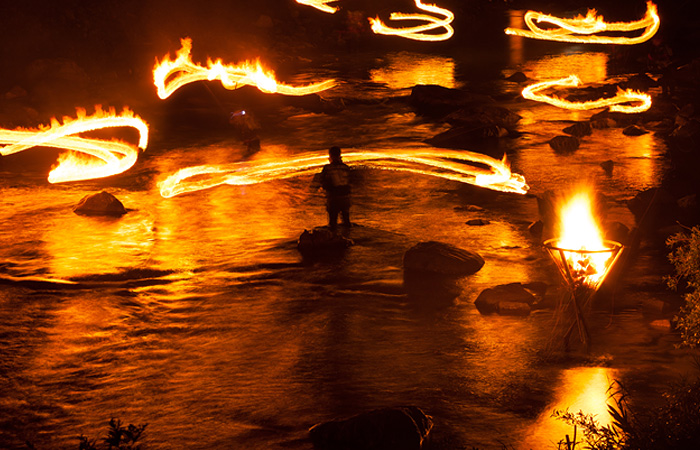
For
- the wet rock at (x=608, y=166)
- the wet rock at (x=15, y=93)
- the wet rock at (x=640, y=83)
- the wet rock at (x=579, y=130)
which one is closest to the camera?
the wet rock at (x=608, y=166)

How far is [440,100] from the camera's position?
84.9 feet

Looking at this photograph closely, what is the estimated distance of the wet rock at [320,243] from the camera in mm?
12898

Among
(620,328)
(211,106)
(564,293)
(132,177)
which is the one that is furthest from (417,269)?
(211,106)

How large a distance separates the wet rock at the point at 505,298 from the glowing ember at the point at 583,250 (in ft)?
4.55

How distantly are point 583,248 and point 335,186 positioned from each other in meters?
5.55

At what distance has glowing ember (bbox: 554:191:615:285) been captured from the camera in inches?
346

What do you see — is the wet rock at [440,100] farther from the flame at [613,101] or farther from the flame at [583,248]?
the flame at [583,248]

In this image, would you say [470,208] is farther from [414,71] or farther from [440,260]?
[414,71]

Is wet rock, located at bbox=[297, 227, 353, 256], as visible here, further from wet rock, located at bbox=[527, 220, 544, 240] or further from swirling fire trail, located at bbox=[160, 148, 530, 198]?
swirling fire trail, located at bbox=[160, 148, 530, 198]

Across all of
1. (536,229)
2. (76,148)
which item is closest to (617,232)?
(536,229)

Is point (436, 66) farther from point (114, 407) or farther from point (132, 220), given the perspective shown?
point (114, 407)

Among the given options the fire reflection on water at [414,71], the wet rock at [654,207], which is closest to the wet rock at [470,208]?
the wet rock at [654,207]

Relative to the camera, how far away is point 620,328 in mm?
9688

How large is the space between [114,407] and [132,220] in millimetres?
7604
